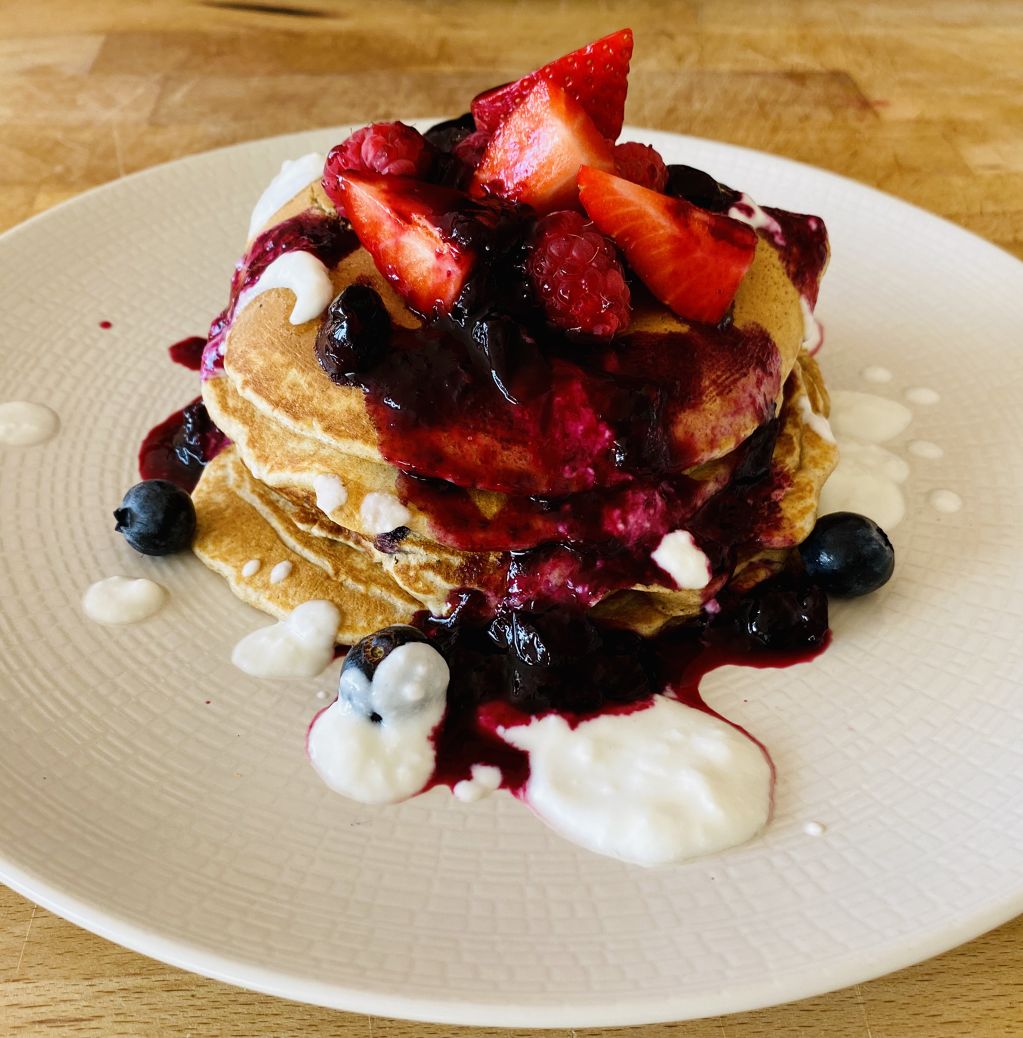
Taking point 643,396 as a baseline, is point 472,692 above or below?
below

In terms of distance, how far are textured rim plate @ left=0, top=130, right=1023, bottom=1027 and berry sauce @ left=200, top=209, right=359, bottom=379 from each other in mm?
291

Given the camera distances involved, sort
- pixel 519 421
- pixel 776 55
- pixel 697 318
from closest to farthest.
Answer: pixel 519 421, pixel 697 318, pixel 776 55

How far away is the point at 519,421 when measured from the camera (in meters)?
1.64

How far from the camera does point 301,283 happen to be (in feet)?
5.88

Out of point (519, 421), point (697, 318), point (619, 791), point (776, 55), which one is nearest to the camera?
point (619, 791)

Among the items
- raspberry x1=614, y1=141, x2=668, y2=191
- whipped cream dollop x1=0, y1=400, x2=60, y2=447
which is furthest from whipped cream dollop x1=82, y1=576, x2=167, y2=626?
raspberry x1=614, y1=141, x2=668, y2=191

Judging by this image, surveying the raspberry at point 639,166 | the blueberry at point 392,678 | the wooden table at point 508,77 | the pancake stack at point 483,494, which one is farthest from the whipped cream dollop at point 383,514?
the wooden table at point 508,77

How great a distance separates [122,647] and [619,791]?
2.58ft

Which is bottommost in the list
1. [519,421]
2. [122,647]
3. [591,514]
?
[122,647]

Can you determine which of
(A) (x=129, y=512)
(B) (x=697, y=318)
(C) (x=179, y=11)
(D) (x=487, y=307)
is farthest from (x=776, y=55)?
(A) (x=129, y=512)

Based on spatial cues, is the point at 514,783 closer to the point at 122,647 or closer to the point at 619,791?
the point at 619,791

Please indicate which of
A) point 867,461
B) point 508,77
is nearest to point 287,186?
point 867,461

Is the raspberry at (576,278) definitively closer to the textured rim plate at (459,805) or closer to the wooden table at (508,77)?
the textured rim plate at (459,805)

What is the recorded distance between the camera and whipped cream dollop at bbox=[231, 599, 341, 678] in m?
1.72
